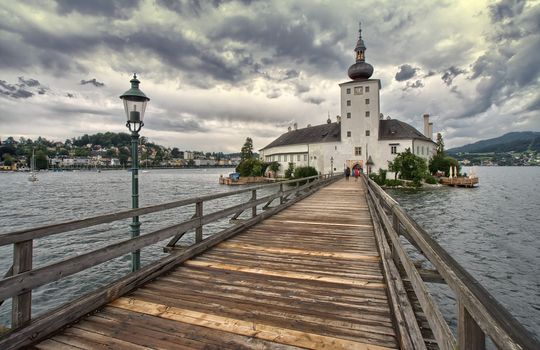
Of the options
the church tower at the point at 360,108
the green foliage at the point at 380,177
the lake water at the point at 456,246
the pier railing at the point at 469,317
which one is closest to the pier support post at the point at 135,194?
the pier railing at the point at 469,317

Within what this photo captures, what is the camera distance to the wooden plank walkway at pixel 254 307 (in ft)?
9.53

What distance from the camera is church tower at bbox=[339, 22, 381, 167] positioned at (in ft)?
181

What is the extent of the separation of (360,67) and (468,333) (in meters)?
60.8

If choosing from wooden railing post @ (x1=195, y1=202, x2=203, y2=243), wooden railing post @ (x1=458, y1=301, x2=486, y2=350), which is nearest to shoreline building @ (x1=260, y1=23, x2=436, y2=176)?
wooden railing post @ (x1=195, y1=202, x2=203, y2=243)

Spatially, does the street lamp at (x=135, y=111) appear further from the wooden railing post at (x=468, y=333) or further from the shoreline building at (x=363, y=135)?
the shoreline building at (x=363, y=135)

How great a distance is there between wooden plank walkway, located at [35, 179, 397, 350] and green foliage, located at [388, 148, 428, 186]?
48.2 metres

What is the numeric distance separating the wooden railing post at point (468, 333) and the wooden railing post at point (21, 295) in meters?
3.84

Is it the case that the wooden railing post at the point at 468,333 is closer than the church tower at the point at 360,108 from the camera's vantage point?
Yes

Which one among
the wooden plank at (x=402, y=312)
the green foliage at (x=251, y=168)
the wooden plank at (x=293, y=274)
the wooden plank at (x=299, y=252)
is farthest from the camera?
the green foliage at (x=251, y=168)

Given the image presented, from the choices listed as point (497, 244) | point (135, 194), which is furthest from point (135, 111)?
point (497, 244)

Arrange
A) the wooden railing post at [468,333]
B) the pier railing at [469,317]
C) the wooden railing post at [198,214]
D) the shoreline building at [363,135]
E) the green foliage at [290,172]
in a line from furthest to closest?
the green foliage at [290,172]
the shoreline building at [363,135]
the wooden railing post at [198,214]
the wooden railing post at [468,333]
the pier railing at [469,317]

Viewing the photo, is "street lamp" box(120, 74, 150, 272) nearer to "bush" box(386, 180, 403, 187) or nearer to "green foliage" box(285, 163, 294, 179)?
"bush" box(386, 180, 403, 187)

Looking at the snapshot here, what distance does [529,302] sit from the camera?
10.0 m

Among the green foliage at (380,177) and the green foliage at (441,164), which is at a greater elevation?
the green foliage at (441,164)
